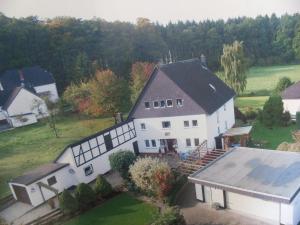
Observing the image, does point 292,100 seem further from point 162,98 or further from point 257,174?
point 257,174

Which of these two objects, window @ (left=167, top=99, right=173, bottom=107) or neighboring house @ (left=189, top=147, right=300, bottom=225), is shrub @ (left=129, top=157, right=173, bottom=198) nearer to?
neighboring house @ (left=189, top=147, right=300, bottom=225)

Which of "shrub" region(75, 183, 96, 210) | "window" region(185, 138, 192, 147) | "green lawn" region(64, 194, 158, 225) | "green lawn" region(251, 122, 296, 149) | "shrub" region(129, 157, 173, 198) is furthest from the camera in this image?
"green lawn" region(251, 122, 296, 149)

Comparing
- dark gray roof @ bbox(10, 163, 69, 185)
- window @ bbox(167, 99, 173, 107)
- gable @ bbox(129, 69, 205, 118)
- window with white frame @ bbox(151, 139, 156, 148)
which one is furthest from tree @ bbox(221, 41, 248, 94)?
dark gray roof @ bbox(10, 163, 69, 185)

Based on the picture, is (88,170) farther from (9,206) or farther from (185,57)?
(185,57)

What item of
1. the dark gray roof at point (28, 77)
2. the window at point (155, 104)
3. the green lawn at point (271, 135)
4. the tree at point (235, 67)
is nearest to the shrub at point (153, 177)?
the window at point (155, 104)

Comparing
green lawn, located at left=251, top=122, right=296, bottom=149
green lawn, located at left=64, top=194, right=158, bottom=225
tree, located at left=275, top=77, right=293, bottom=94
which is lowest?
green lawn, located at left=64, top=194, right=158, bottom=225

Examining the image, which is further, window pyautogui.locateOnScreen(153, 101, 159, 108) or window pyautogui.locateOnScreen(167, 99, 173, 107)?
window pyautogui.locateOnScreen(153, 101, 159, 108)

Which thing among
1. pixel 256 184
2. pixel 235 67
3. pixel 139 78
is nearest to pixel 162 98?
pixel 256 184

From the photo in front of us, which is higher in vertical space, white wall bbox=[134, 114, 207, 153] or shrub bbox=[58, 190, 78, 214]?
white wall bbox=[134, 114, 207, 153]
